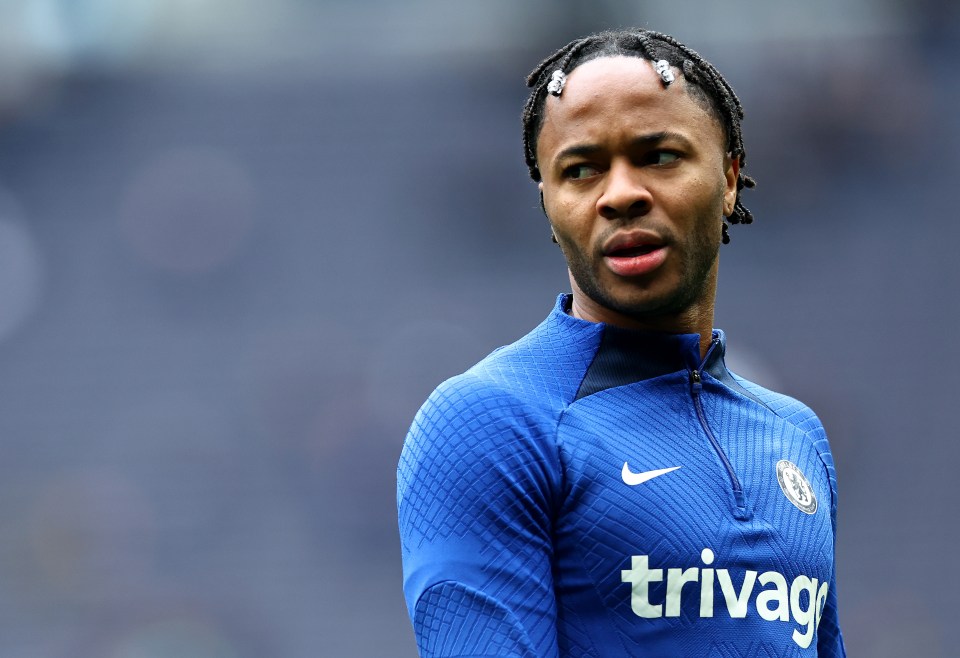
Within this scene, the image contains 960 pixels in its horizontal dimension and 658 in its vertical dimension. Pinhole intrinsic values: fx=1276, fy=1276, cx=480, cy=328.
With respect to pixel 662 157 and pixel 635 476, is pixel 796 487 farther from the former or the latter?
pixel 662 157

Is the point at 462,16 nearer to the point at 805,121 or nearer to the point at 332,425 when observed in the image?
the point at 805,121

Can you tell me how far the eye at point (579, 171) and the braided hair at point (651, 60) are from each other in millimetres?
106

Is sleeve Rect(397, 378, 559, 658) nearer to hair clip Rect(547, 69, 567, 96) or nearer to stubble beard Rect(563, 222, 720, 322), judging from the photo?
stubble beard Rect(563, 222, 720, 322)

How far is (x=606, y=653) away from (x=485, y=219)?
7.90 m

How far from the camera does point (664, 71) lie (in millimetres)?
1850

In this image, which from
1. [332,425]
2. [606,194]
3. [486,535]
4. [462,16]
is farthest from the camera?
[462,16]

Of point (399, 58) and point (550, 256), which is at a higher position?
point (399, 58)

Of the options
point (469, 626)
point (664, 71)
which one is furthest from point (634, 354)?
point (469, 626)

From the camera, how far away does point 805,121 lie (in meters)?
9.28

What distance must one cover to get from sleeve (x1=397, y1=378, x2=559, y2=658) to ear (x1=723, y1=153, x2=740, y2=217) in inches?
22.0

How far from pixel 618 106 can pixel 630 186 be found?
0.39 ft

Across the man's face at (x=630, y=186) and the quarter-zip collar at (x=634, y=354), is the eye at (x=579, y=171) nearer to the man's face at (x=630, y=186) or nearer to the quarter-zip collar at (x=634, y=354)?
the man's face at (x=630, y=186)

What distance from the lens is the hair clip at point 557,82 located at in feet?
6.17

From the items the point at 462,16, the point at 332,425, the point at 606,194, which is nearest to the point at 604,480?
the point at 606,194
